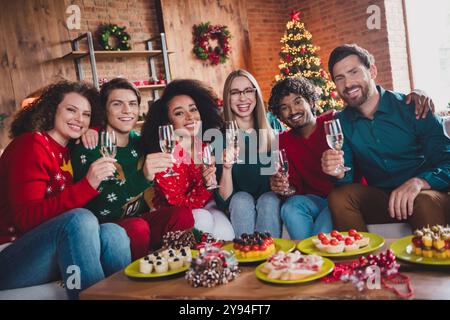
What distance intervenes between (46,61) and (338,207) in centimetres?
417

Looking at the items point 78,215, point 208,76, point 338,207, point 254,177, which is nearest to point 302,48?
point 208,76

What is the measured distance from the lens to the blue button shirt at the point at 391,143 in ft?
7.38

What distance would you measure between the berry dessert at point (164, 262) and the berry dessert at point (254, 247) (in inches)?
7.4

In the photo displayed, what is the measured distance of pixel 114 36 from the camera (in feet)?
18.6

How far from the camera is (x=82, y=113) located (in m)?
2.21

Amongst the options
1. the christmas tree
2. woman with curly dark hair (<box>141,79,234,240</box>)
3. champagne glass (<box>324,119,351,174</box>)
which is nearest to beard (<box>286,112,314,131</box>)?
woman with curly dark hair (<box>141,79,234,240</box>)

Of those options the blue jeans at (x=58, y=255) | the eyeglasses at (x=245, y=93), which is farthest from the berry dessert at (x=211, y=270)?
the eyeglasses at (x=245, y=93)

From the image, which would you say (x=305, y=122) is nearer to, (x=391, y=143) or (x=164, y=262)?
(x=391, y=143)

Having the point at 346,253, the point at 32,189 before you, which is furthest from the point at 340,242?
the point at 32,189

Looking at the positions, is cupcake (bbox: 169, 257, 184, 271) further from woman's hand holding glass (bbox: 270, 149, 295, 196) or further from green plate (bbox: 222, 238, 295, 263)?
woman's hand holding glass (bbox: 270, 149, 295, 196)

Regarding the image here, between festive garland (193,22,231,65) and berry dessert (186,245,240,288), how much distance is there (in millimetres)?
5169

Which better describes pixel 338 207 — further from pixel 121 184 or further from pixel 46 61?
pixel 46 61

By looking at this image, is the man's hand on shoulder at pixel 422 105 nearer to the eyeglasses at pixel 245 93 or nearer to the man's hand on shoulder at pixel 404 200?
the man's hand on shoulder at pixel 404 200

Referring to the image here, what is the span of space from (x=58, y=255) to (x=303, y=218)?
1147 mm
